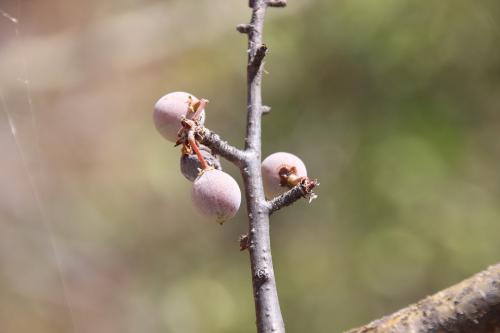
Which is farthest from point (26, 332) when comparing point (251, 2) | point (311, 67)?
point (251, 2)

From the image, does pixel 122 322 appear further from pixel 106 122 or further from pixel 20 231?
pixel 106 122

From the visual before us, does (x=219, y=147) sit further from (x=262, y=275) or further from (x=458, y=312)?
(x=458, y=312)

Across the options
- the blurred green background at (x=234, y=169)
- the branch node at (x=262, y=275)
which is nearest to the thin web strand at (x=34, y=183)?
the blurred green background at (x=234, y=169)

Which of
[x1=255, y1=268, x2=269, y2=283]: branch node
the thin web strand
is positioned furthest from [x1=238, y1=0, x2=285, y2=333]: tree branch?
the thin web strand

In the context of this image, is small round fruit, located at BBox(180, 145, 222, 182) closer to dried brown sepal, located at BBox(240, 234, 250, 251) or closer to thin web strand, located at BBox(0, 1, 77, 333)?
dried brown sepal, located at BBox(240, 234, 250, 251)

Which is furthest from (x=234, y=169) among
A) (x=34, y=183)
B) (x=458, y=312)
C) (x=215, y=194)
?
(x=458, y=312)

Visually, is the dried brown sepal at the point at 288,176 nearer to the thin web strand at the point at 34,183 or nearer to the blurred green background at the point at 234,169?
the blurred green background at the point at 234,169
